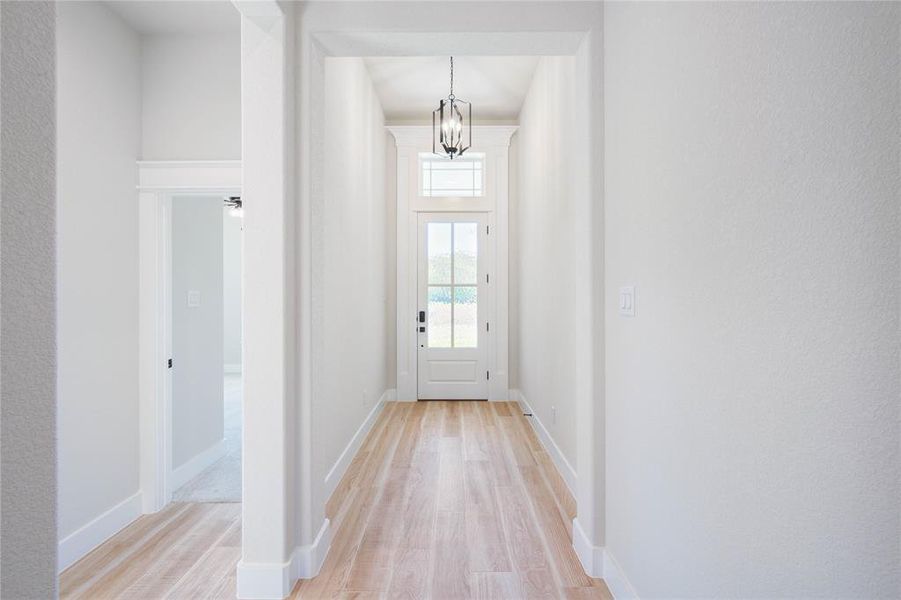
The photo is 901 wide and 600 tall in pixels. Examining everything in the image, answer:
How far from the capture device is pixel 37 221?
66cm

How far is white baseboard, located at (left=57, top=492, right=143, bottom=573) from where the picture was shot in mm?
2154

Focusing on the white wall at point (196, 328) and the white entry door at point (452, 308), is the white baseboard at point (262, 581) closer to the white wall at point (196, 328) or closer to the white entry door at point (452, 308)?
the white wall at point (196, 328)

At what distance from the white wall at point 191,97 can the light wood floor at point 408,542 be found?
2177 millimetres

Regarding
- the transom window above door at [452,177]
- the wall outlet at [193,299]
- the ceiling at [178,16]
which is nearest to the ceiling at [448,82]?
the transom window above door at [452,177]

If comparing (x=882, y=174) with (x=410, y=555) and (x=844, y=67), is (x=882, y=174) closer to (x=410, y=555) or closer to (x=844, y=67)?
(x=844, y=67)

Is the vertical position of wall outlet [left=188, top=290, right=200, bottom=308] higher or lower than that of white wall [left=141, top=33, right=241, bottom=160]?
lower

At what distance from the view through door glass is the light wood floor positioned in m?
1.88

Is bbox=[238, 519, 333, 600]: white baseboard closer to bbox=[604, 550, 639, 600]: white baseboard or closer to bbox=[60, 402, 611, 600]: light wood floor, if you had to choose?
bbox=[60, 402, 611, 600]: light wood floor

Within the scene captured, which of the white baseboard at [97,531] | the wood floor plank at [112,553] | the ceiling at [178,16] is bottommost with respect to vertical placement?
the wood floor plank at [112,553]

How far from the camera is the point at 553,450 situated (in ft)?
10.7

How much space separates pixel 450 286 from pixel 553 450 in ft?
7.80

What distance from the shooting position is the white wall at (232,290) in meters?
7.88

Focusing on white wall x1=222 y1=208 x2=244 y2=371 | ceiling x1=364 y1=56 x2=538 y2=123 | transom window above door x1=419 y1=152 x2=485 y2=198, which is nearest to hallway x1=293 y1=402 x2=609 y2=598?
transom window above door x1=419 y1=152 x2=485 y2=198

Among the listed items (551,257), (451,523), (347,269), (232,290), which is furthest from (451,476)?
(232,290)
